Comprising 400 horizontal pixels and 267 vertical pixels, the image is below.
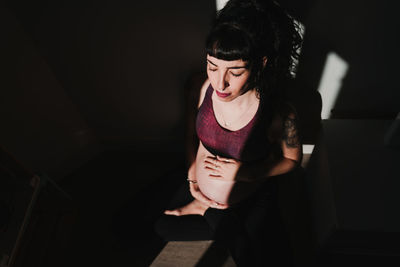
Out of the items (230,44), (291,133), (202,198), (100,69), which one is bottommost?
(202,198)

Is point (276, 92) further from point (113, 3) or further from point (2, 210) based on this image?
point (2, 210)

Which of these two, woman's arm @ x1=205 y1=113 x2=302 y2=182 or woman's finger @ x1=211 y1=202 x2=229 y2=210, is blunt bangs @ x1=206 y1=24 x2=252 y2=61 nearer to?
woman's arm @ x1=205 y1=113 x2=302 y2=182

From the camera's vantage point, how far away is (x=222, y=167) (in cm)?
106

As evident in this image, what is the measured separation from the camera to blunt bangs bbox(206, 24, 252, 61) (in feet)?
2.28

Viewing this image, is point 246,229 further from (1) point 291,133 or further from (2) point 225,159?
(1) point 291,133

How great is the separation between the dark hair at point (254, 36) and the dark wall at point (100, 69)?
0.94ft

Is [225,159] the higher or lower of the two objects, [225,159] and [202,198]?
the higher

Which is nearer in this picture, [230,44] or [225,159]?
[230,44]

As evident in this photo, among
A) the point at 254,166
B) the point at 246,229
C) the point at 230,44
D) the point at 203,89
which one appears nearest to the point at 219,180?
the point at 254,166

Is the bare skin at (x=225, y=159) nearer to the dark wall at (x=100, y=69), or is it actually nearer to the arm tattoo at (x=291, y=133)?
the arm tattoo at (x=291, y=133)

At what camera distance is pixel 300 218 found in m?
1.50

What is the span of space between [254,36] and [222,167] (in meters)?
0.58

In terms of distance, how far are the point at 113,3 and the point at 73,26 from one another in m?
0.27

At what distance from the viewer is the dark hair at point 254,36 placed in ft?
2.28
